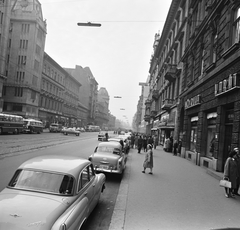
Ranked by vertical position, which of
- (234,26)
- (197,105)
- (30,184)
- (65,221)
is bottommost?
(65,221)

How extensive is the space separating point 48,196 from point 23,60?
175 feet

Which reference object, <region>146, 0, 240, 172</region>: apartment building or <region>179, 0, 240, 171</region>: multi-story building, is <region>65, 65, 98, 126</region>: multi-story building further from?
<region>179, 0, 240, 171</region>: multi-story building

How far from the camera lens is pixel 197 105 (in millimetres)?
16312

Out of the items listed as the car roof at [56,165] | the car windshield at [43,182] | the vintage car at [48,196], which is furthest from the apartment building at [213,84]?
the car windshield at [43,182]

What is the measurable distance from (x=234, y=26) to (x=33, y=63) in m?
47.1

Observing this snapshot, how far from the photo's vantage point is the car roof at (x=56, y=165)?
450cm

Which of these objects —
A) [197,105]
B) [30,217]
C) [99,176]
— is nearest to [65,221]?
[30,217]

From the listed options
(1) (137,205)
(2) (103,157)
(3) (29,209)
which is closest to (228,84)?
(2) (103,157)

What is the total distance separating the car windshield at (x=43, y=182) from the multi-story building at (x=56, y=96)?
180 ft

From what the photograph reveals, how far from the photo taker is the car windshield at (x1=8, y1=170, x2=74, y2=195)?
4.20 meters

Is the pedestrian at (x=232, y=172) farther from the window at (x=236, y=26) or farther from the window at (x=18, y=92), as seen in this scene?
the window at (x=18, y=92)

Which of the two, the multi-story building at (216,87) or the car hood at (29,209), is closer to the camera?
the car hood at (29,209)

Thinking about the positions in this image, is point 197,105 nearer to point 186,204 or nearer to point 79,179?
point 186,204

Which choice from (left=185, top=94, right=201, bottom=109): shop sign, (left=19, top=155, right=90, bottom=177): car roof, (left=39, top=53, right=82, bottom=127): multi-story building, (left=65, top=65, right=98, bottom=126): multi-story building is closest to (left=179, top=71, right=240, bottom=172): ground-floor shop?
(left=185, top=94, right=201, bottom=109): shop sign
